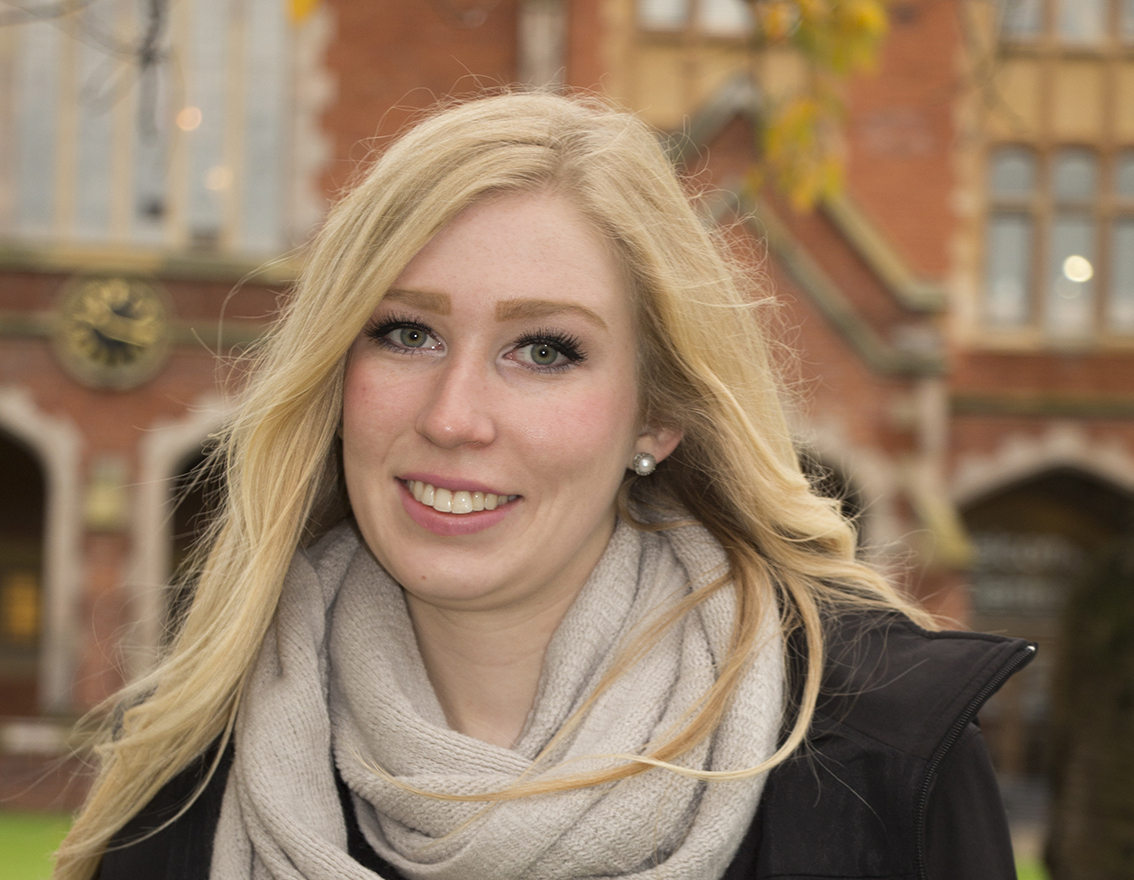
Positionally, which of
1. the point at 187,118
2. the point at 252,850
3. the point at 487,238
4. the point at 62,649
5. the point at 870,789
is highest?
the point at 187,118

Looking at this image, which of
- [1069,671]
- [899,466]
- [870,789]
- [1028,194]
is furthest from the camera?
→ [1028,194]

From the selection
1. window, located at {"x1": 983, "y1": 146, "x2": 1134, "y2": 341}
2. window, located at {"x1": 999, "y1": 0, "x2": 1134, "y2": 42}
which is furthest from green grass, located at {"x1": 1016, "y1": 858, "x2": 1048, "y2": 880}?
window, located at {"x1": 999, "y1": 0, "x2": 1134, "y2": 42}

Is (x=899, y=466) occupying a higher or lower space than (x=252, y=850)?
lower

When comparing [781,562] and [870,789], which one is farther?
[781,562]

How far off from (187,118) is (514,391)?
1170 cm

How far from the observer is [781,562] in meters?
2.06

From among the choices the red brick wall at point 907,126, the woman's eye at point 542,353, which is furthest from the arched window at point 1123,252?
the woman's eye at point 542,353

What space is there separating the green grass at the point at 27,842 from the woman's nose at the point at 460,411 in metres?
6.62

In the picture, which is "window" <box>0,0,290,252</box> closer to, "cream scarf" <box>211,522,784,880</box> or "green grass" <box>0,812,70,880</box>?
"green grass" <box>0,812,70,880</box>

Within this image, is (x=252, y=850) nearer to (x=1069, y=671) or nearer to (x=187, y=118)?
(x=1069, y=671)

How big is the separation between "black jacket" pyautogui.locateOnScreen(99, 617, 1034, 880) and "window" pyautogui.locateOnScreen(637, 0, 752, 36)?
12.0 metres

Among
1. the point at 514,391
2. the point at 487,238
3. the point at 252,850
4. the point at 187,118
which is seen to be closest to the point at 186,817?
the point at 252,850

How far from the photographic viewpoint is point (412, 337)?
1.85m

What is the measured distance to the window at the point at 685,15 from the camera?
13031 millimetres
